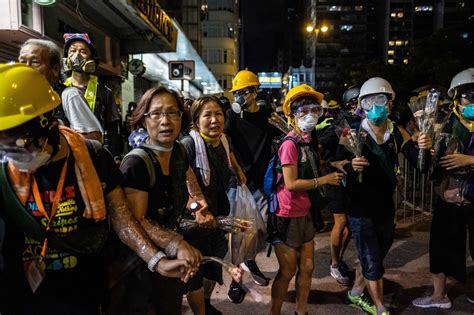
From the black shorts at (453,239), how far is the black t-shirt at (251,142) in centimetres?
204

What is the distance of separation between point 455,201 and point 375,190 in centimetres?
93

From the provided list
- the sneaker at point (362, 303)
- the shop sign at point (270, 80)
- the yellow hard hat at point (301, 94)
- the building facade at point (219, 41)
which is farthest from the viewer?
the shop sign at point (270, 80)

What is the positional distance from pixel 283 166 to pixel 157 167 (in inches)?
53.8

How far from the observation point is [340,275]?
479cm

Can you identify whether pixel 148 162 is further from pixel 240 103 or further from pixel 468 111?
pixel 468 111

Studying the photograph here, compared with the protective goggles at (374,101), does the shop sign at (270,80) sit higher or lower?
higher

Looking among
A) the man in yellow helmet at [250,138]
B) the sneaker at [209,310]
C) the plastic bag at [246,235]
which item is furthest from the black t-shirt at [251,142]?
the sneaker at [209,310]

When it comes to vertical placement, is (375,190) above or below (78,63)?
below

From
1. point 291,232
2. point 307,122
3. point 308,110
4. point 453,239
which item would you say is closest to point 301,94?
point 308,110

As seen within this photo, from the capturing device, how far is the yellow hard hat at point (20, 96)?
59.7 inches

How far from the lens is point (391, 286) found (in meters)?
4.63

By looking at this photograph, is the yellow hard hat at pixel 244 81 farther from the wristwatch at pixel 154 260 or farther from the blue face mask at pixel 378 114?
the wristwatch at pixel 154 260

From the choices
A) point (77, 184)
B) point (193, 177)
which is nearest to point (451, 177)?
point (193, 177)

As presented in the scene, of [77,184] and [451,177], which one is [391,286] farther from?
[77,184]
